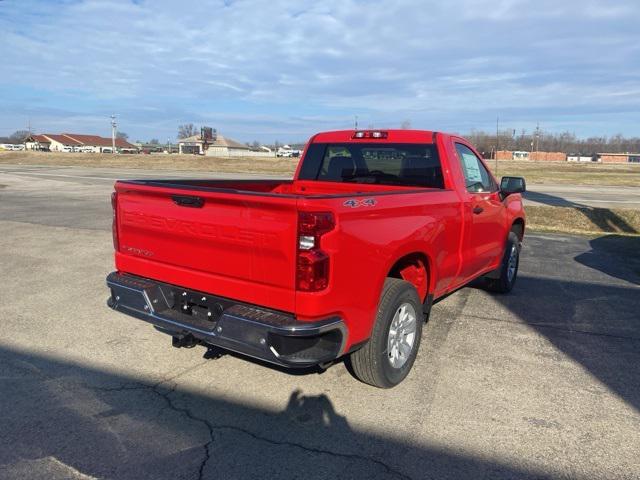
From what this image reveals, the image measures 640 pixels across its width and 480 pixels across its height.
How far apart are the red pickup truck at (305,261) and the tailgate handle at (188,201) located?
0.01m

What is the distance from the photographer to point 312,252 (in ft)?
9.71

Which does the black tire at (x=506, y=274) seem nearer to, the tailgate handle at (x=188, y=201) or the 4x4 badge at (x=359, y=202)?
the 4x4 badge at (x=359, y=202)

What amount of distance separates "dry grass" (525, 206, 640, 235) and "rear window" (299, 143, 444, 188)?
8.71 m

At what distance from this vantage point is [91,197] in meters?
17.6

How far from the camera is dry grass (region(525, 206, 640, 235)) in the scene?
491 inches

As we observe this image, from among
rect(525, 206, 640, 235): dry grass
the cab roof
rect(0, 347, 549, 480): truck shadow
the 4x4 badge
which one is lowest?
rect(0, 347, 549, 480): truck shadow

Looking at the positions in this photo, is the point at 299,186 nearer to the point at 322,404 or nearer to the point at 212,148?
the point at 322,404

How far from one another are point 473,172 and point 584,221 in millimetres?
9416

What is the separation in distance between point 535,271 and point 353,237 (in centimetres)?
577

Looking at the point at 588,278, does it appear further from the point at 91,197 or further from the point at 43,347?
the point at 91,197

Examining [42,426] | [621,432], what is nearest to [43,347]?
[42,426]

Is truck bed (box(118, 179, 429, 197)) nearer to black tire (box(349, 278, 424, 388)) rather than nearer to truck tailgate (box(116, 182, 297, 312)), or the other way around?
truck tailgate (box(116, 182, 297, 312))


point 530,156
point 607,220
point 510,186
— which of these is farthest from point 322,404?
point 530,156

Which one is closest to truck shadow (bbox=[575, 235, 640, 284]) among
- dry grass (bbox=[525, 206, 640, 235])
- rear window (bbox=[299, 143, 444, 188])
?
dry grass (bbox=[525, 206, 640, 235])
